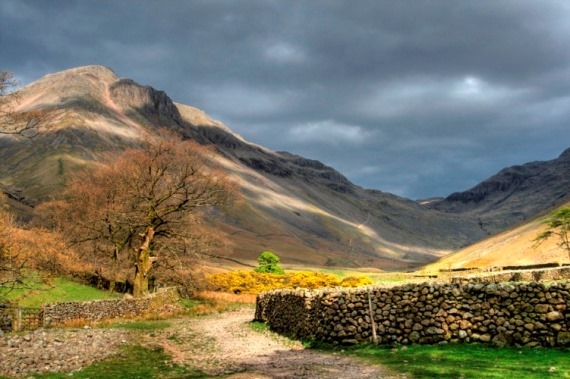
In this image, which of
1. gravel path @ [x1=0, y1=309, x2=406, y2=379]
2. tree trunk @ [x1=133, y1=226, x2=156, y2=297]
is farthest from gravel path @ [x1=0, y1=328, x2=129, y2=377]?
tree trunk @ [x1=133, y1=226, x2=156, y2=297]

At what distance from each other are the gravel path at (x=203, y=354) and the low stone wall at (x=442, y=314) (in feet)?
6.77

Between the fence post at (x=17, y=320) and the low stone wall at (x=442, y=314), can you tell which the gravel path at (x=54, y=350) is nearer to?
the fence post at (x=17, y=320)

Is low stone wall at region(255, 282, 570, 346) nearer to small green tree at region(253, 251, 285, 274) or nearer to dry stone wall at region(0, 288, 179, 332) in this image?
dry stone wall at region(0, 288, 179, 332)

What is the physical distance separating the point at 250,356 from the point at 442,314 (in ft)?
28.0

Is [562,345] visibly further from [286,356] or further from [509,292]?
[286,356]

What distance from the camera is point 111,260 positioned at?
54469mm

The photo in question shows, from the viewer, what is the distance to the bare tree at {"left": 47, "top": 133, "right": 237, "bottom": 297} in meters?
42.9

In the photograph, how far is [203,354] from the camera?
2223 centimetres

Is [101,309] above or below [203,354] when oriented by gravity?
above

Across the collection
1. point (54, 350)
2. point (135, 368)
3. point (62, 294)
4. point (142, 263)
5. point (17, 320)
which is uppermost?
point (142, 263)

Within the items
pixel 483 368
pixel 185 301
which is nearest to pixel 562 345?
pixel 483 368

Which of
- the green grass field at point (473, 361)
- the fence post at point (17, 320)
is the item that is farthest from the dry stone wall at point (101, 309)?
the green grass field at point (473, 361)

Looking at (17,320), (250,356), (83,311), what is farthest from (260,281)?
(250,356)

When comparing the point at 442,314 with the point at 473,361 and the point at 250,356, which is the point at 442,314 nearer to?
the point at 473,361
